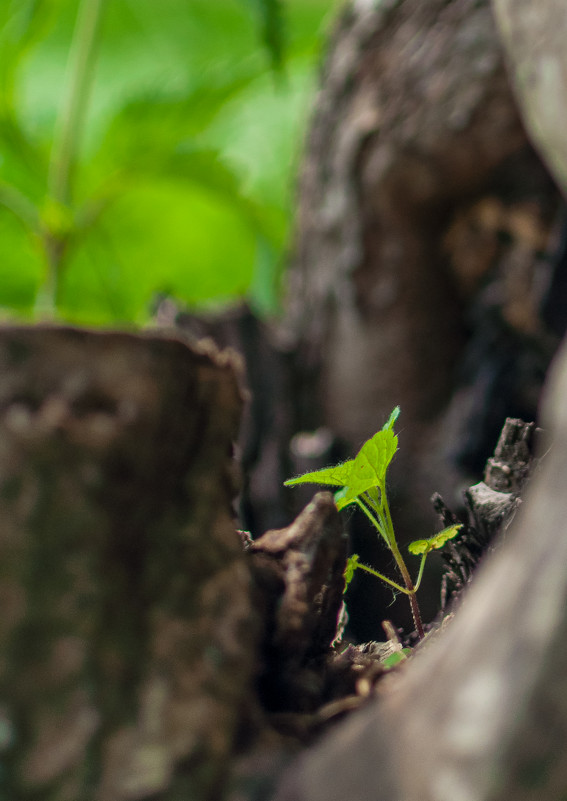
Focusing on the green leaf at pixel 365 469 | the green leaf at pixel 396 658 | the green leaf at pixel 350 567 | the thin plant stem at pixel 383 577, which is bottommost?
the green leaf at pixel 396 658

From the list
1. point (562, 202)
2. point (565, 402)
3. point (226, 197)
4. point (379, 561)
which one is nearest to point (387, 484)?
point (379, 561)

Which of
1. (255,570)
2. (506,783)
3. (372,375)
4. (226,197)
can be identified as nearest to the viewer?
(506,783)

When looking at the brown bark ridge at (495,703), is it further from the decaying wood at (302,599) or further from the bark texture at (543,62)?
the bark texture at (543,62)

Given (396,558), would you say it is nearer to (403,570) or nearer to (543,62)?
(403,570)

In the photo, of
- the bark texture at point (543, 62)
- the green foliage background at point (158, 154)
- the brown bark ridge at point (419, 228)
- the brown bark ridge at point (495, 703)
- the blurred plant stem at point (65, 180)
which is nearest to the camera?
the brown bark ridge at point (495, 703)

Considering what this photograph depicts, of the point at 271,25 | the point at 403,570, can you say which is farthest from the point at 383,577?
the point at 271,25

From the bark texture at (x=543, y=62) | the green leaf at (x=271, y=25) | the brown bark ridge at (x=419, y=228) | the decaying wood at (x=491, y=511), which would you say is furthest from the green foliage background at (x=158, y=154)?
the decaying wood at (x=491, y=511)

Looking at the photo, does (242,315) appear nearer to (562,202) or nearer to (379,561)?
(562,202)
